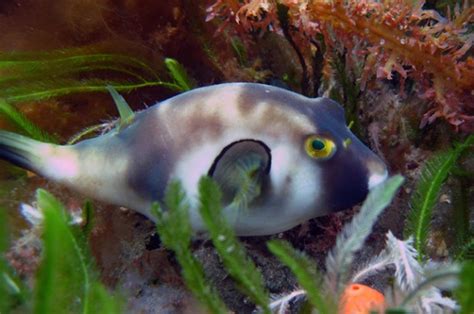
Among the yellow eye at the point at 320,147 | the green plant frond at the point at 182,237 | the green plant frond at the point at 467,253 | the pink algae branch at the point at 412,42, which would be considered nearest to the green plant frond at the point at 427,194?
the green plant frond at the point at 467,253

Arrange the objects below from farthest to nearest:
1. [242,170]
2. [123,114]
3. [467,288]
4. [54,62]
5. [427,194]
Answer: [54,62] < [427,194] < [123,114] < [242,170] < [467,288]

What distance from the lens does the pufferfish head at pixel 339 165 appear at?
208 cm

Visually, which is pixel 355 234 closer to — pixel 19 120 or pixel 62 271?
pixel 62 271

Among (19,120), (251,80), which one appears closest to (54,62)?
(19,120)

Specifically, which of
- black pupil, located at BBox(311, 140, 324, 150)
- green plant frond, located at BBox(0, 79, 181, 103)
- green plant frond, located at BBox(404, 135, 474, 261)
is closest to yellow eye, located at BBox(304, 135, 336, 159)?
black pupil, located at BBox(311, 140, 324, 150)

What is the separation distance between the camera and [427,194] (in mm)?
2557

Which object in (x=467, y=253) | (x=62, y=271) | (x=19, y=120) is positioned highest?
(x=62, y=271)

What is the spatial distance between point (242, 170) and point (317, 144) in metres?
0.36

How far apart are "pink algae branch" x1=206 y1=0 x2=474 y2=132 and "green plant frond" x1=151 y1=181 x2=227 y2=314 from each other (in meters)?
1.67

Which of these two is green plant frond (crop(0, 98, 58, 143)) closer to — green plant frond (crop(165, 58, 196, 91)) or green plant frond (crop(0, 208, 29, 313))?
green plant frond (crop(165, 58, 196, 91))

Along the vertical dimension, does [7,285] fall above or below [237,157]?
below

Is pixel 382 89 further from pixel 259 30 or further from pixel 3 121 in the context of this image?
pixel 3 121

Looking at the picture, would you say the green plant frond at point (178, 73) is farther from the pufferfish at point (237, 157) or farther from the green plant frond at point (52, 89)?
the pufferfish at point (237, 157)

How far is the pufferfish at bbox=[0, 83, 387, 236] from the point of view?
208cm
